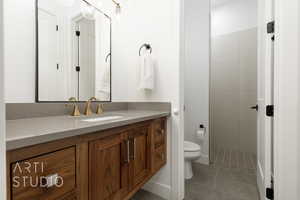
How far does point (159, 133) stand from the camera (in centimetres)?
144

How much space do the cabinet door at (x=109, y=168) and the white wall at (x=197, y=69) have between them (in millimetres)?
1717

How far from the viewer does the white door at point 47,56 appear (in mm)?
1117

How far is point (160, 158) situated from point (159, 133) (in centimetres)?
24

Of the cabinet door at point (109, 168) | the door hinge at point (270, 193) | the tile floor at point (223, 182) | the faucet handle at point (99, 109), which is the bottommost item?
the tile floor at point (223, 182)

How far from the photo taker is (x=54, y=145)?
1.95 ft

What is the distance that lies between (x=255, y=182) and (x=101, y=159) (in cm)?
192

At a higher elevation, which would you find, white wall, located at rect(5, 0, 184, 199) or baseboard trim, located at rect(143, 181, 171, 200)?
white wall, located at rect(5, 0, 184, 199)

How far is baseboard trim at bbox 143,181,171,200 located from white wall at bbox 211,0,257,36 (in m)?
2.93

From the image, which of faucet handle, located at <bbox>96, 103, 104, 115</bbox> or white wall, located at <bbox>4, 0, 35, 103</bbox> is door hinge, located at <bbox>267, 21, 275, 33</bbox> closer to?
faucet handle, located at <bbox>96, 103, 104, 115</bbox>

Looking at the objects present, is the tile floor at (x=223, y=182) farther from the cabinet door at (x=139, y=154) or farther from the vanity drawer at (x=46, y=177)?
the vanity drawer at (x=46, y=177)

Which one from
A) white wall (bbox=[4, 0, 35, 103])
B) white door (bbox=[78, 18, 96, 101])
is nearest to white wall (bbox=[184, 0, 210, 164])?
white door (bbox=[78, 18, 96, 101])

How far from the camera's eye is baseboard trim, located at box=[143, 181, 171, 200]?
156cm

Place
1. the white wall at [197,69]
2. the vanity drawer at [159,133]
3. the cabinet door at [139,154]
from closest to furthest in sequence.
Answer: the cabinet door at [139,154], the vanity drawer at [159,133], the white wall at [197,69]

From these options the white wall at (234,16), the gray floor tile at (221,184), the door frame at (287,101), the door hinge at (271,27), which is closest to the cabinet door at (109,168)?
the gray floor tile at (221,184)
